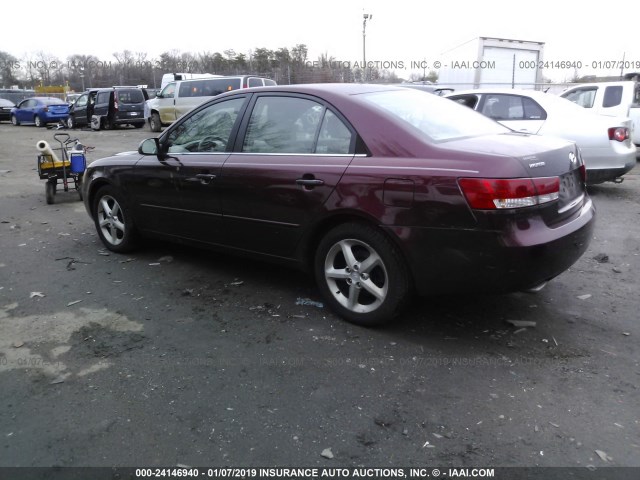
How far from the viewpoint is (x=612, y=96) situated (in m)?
11.2

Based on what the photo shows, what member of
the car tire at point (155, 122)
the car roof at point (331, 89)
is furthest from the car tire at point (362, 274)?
the car tire at point (155, 122)

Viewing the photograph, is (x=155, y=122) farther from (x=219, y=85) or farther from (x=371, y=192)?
(x=371, y=192)

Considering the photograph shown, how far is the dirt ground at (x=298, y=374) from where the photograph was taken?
252 cm

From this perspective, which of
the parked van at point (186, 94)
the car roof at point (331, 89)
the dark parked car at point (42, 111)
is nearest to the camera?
the car roof at point (331, 89)

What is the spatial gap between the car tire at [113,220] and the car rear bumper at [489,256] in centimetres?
309

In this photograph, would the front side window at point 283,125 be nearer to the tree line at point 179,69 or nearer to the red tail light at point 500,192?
the red tail light at point 500,192

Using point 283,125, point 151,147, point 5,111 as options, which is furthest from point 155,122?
point 283,125

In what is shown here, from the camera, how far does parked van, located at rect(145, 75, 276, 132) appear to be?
18.2 metres

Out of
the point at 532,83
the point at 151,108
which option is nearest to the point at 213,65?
the point at 151,108

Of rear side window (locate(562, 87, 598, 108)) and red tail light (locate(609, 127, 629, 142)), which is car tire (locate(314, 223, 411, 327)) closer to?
red tail light (locate(609, 127, 629, 142))

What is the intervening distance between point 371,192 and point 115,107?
71.3 feet

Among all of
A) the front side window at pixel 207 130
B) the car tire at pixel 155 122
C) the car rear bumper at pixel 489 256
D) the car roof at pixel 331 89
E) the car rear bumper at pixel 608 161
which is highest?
the car roof at pixel 331 89

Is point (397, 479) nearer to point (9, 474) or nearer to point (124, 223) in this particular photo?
point (9, 474)

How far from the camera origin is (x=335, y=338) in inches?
141
